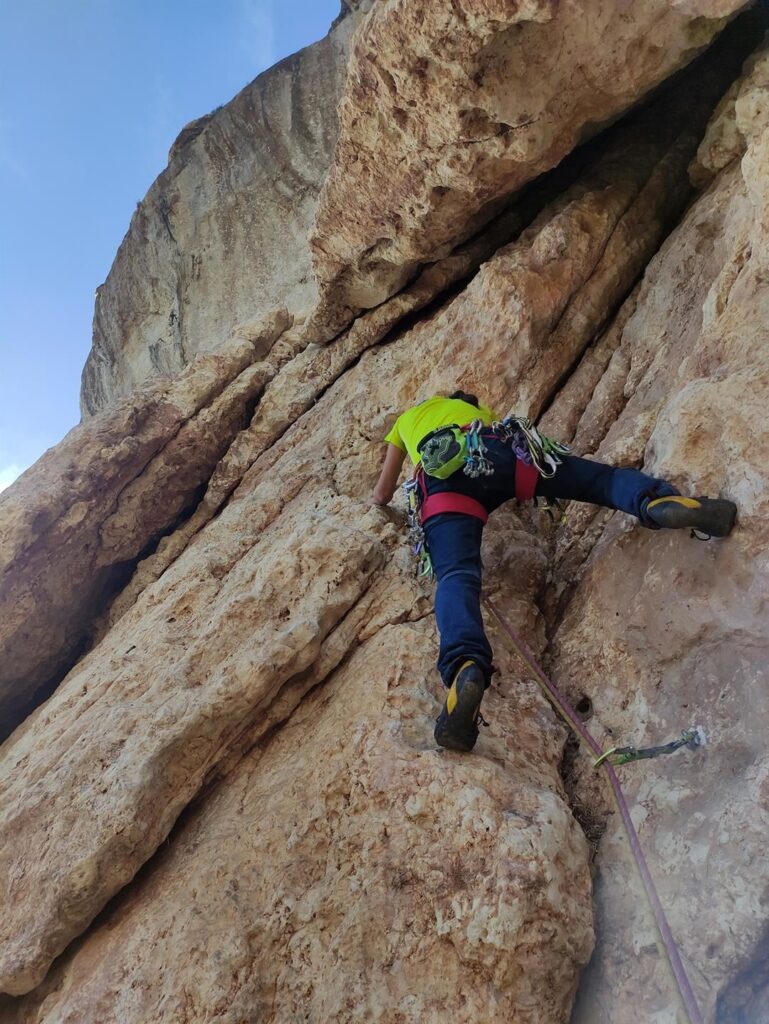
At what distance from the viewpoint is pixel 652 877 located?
8.59 ft

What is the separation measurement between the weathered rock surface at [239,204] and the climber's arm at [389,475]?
6670 millimetres

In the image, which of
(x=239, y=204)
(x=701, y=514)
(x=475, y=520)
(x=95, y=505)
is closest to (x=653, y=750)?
(x=701, y=514)

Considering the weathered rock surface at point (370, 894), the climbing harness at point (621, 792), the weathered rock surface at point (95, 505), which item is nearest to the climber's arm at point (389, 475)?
the climbing harness at point (621, 792)

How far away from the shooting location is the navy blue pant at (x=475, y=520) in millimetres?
3143

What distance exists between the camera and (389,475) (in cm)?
485

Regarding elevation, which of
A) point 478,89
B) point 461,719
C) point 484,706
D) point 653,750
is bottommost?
point 653,750

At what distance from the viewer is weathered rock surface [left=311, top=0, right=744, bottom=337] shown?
422 centimetres

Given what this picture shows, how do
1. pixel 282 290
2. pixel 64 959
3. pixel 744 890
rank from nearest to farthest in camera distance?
pixel 744 890 → pixel 64 959 → pixel 282 290

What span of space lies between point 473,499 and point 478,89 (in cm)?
295

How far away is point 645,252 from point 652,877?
17.1 ft

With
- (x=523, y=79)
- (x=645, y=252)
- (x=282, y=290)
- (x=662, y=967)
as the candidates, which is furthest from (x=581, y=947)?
(x=282, y=290)

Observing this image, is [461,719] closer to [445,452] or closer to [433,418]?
[445,452]

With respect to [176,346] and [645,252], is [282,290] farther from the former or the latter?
[645,252]

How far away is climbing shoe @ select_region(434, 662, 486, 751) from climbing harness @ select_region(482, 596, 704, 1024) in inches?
24.2
